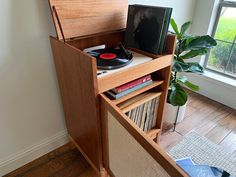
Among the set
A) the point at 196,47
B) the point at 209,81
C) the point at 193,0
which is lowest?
the point at 209,81

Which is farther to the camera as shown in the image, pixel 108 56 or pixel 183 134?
pixel 183 134

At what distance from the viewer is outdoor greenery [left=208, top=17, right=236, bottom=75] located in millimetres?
1692

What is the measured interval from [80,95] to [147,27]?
48 centimetres

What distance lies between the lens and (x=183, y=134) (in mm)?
1436

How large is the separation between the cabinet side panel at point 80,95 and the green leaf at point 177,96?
60 centimetres

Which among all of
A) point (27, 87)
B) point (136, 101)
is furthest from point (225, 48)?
point (27, 87)

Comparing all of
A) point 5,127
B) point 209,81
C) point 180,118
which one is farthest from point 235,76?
point 5,127

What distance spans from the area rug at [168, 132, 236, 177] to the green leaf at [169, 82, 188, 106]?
12.7 inches

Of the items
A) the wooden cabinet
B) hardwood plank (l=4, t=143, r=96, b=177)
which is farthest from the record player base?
hardwood plank (l=4, t=143, r=96, b=177)

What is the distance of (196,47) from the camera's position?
120 centimetres

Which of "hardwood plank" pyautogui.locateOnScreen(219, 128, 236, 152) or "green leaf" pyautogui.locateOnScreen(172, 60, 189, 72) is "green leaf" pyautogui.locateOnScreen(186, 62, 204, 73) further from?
"hardwood plank" pyautogui.locateOnScreen(219, 128, 236, 152)

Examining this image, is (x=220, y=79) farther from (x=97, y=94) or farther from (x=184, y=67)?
(x=97, y=94)

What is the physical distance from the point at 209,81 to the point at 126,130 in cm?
148

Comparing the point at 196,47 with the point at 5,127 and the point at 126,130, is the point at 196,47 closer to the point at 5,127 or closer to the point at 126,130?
the point at 126,130
